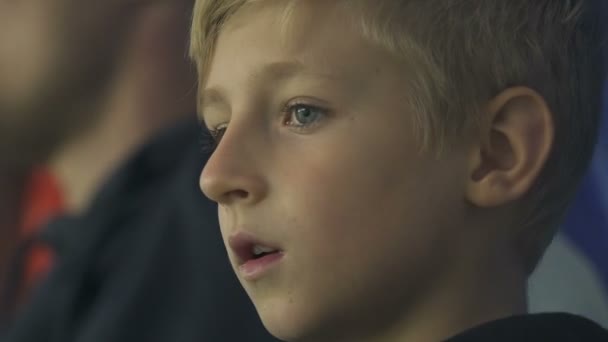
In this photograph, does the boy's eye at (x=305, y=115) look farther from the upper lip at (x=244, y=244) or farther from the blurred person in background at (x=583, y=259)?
the blurred person in background at (x=583, y=259)

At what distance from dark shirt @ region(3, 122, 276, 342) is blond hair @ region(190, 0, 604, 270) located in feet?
1.82

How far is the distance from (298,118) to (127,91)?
0.95 metres

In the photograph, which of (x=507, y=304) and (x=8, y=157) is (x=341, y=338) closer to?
(x=507, y=304)

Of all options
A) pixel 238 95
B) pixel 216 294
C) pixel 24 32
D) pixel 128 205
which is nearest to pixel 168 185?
pixel 128 205

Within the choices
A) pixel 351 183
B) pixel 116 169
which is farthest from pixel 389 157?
pixel 116 169

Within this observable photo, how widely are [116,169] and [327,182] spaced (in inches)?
34.9

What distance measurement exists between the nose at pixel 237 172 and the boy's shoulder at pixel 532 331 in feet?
0.61

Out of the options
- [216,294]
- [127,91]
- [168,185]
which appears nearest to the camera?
[216,294]

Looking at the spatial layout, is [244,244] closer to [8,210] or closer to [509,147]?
[509,147]

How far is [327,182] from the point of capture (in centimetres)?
95

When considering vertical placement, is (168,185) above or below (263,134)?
above

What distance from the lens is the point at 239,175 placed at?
0.96 m

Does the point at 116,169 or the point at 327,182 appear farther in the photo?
the point at 116,169

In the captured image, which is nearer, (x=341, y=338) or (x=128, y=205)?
(x=341, y=338)
